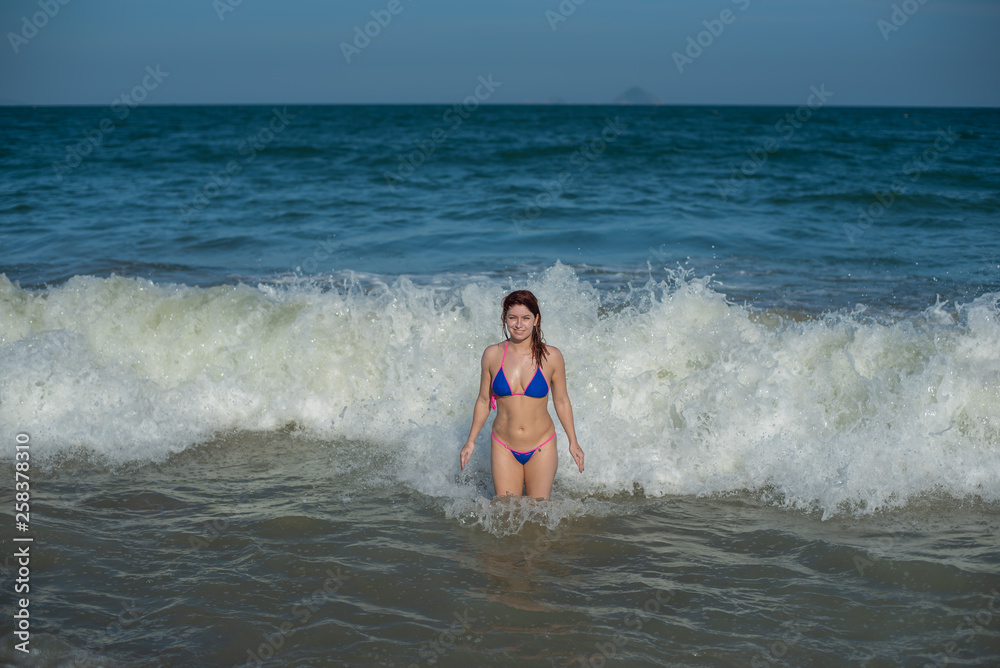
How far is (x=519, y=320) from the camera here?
4473 millimetres

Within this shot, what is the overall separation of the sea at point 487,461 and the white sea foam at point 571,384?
0.09 ft

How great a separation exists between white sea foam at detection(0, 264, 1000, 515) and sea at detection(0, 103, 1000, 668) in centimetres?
3

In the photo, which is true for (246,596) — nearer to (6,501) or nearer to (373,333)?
(6,501)

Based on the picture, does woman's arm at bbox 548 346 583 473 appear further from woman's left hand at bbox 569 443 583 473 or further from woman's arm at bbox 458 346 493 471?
woman's arm at bbox 458 346 493 471

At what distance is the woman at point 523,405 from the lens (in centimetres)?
465

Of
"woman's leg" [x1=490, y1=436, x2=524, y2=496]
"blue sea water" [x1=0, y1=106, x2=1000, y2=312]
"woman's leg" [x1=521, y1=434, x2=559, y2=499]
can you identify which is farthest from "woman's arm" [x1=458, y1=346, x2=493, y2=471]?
"blue sea water" [x1=0, y1=106, x2=1000, y2=312]

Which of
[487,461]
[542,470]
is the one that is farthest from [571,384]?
[542,470]

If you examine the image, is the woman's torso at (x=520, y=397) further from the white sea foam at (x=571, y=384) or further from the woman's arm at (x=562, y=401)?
the white sea foam at (x=571, y=384)

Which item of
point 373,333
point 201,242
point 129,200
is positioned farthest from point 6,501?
point 129,200

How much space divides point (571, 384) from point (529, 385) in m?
1.88

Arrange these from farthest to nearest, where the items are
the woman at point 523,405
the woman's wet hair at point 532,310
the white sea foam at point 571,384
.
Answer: the white sea foam at point 571,384, the woman at point 523,405, the woman's wet hair at point 532,310

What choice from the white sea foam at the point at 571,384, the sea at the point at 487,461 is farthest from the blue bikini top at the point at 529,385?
the white sea foam at the point at 571,384

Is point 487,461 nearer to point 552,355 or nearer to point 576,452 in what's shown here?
point 576,452

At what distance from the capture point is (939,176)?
57.7 ft
